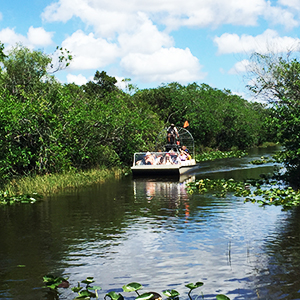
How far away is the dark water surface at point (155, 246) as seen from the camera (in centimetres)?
852

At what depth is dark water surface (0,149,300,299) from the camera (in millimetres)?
8516

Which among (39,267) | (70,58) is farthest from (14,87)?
(39,267)

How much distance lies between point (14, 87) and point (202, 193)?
1474 centimetres

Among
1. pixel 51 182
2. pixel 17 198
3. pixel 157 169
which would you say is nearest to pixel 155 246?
pixel 17 198

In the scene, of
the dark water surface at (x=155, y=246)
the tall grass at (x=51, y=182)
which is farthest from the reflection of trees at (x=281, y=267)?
the tall grass at (x=51, y=182)

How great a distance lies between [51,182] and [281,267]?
15.1m

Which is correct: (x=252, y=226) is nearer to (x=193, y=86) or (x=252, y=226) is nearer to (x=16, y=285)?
→ (x=16, y=285)

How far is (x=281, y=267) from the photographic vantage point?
938cm

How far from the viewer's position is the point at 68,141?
26.8m

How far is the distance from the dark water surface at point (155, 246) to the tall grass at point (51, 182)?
2.65 metres

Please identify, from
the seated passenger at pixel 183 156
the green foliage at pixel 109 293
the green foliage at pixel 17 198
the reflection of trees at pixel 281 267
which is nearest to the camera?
the green foliage at pixel 109 293

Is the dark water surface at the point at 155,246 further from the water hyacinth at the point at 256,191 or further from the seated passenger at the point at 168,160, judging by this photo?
the seated passenger at the point at 168,160

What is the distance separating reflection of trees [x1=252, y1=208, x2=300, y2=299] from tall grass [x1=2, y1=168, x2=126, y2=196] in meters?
12.1

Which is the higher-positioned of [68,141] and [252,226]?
[68,141]
